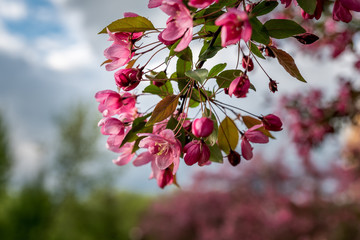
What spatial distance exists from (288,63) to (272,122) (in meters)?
0.12

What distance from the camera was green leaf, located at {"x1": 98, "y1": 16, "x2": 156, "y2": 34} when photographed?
0.63 metres

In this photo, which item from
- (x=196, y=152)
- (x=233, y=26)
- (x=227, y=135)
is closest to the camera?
(x=233, y=26)

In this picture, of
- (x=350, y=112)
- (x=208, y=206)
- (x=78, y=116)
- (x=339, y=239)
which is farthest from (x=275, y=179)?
(x=78, y=116)

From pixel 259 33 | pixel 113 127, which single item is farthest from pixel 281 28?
pixel 113 127

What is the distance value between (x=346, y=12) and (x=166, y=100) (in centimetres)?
38

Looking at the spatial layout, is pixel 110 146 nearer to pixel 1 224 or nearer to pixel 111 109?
pixel 111 109

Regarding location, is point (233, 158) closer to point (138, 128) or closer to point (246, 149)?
point (246, 149)

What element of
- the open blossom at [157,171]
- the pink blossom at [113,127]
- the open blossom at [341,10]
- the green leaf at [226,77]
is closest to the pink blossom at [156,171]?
the open blossom at [157,171]

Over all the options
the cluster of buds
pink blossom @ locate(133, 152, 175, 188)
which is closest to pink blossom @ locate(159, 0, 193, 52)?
the cluster of buds

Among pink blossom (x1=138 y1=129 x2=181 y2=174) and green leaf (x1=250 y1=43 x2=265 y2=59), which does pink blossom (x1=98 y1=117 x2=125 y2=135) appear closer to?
pink blossom (x1=138 y1=129 x2=181 y2=174)

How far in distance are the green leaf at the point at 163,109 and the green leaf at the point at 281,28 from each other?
210mm

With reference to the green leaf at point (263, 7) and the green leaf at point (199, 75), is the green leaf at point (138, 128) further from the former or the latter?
the green leaf at point (263, 7)

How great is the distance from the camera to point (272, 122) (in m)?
0.70

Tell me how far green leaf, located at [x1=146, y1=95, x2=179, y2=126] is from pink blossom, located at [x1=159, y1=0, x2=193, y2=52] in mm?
110
